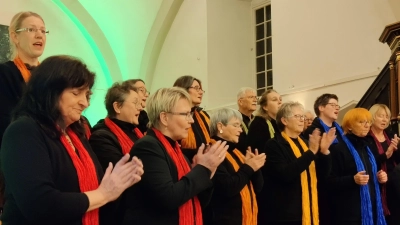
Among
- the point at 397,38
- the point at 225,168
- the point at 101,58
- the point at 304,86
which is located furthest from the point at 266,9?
the point at 225,168

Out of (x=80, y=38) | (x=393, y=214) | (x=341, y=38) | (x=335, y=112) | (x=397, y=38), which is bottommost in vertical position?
(x=393, y=214)

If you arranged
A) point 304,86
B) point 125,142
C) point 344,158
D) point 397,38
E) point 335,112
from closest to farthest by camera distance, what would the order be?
1. point 125,142
2. point 344,158
3. point 335,112
4. point 397,38
5. point 304,86

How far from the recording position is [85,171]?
1.91 metres

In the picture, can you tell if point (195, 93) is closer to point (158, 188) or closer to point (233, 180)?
point (233, 180)

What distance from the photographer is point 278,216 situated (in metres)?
3.53

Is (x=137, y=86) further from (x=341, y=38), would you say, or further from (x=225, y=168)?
(x=341, y=38)

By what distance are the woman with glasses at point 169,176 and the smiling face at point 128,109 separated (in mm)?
557

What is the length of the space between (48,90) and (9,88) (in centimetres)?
76

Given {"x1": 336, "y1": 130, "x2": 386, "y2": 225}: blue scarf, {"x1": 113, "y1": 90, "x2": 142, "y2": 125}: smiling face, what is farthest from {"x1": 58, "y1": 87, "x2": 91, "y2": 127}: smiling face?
{"x1": 336, "y1": 130, "x2": 386, "y2": 225}: blue scarf

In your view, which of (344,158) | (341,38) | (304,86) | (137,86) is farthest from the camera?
(304,86)

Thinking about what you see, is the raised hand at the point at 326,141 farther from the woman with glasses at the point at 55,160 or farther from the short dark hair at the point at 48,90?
the short dark hair at the point at 48,90

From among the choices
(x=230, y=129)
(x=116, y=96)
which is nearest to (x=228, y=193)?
(x=230, y=129)

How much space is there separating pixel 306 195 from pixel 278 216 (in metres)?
0.25

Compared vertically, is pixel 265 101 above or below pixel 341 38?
below
